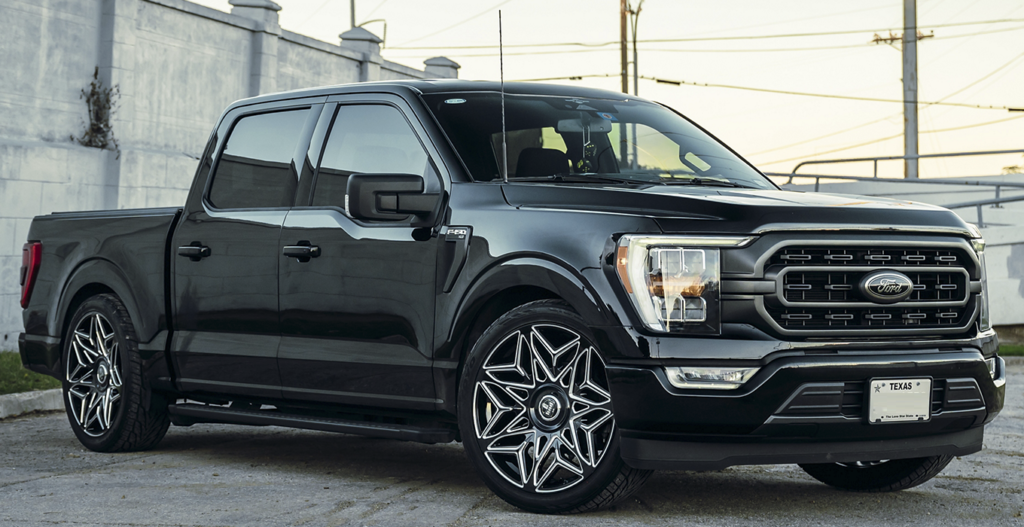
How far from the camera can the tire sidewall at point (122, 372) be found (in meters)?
7.13

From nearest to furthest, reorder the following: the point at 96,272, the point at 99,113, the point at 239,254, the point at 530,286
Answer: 1. the point at 530,286
2. the point at 239,254
3. the point at 96,272
4. the point at 99,113

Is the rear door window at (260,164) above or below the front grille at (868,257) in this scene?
above

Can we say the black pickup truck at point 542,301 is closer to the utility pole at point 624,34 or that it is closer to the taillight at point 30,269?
the taillight at point 30,269

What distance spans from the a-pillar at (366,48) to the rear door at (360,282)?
16809 mm

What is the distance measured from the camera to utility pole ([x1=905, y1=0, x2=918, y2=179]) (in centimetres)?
2909

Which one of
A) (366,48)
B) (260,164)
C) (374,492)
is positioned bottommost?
(374,492)

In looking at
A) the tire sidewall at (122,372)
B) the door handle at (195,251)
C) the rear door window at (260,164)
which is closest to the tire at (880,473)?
the rear door window at (260,164)

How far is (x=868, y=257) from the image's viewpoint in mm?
4812

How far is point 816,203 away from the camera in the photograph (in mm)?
4938

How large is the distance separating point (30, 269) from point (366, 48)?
51.8 ft

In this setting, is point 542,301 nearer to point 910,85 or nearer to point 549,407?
point 549,407

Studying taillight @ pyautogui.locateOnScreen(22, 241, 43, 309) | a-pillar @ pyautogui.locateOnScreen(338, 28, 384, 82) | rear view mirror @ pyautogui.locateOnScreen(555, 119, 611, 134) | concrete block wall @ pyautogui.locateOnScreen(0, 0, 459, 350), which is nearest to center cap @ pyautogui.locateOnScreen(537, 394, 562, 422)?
rear view mirror @ pyautogui.locateOnScreen(555, 119, 611, 134)

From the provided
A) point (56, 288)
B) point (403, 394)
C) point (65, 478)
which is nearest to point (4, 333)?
point (56, 288)

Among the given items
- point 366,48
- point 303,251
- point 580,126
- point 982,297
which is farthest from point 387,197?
point 366,48
